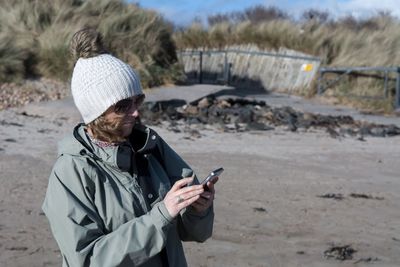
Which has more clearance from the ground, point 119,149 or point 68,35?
point 119,149

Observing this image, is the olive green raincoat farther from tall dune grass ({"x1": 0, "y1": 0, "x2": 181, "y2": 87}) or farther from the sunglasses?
tall dune grass ({"x1": 0, "y1": 0, "x2": 181, "y2": 87})

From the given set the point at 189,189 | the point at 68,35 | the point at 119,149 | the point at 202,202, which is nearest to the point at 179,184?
the point at 189,189

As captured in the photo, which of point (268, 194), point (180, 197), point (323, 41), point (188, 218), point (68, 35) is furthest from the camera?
point (323, 41)

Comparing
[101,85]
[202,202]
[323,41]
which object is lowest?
[323,41]

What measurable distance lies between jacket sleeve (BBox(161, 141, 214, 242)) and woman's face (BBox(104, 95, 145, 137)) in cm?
21

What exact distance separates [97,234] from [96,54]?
2.31 feet

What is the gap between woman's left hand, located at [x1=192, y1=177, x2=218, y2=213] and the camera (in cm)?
253

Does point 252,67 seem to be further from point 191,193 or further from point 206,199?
point 191,193

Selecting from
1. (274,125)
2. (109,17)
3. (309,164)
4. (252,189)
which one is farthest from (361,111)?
(252,189)

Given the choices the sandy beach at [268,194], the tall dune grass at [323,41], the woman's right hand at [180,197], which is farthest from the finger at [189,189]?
the tall dune grass at [323,41]

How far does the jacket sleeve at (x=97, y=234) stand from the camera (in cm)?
239

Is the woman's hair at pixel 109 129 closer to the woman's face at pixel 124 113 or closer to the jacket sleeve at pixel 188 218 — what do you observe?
the woman's face at pixel 124 113

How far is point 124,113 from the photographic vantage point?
2.60m

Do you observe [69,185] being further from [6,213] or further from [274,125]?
[274,125]
